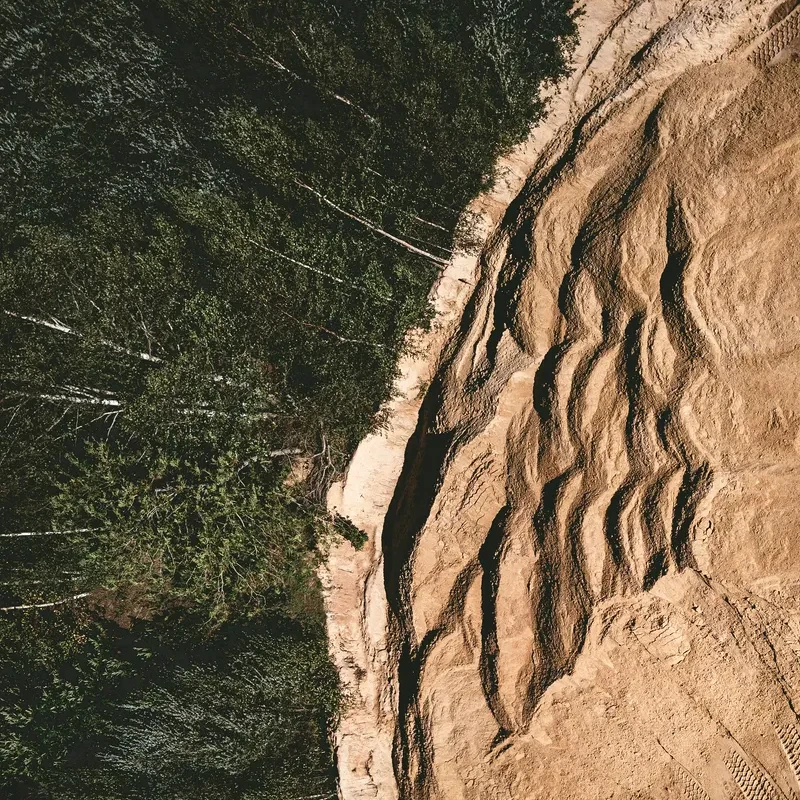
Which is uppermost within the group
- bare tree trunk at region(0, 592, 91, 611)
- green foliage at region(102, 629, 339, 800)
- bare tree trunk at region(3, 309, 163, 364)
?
bare tree trunk at region(3, 309, 163, 364)

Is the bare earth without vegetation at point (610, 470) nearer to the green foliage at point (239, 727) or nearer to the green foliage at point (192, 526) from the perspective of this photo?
the green foliage at point (239, 727)

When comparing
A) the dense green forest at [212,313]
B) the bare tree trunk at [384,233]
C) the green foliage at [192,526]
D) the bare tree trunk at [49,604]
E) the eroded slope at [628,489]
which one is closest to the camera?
the eroded slope at [628,489]

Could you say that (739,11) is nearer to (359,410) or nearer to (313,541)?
(359,410)

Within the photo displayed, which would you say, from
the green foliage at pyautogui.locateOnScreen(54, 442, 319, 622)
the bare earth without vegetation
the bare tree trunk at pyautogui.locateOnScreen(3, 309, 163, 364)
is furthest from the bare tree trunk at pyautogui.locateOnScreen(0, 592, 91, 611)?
the bare earth without vegetation

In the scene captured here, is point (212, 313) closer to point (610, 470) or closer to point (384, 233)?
point (384, 233)

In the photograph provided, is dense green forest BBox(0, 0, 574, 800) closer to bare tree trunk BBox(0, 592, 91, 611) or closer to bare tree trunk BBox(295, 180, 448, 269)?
bare tree trunk BBox(295, 180, 448, 269)

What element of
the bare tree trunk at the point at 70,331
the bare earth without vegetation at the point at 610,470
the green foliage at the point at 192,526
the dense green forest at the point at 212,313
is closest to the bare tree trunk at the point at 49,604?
the dense green forest at the point at 212,313
